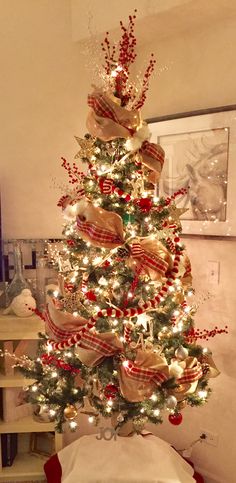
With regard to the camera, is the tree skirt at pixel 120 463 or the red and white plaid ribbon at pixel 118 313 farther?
the tree skirt at pixel 120 463

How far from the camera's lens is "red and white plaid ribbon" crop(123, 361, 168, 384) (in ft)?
4.90

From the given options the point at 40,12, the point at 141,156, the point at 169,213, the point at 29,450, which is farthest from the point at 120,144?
the point at 29,450

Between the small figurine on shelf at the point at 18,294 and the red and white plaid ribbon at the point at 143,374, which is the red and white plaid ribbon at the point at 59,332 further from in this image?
the small figurine on shelf at the point at 18,294

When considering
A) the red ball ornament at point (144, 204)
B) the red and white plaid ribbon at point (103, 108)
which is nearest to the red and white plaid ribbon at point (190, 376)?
the red ball ornament at point (144, 204)

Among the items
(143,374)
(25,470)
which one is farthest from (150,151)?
(25,470)

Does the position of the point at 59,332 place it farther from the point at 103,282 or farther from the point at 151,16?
the point at 151,16

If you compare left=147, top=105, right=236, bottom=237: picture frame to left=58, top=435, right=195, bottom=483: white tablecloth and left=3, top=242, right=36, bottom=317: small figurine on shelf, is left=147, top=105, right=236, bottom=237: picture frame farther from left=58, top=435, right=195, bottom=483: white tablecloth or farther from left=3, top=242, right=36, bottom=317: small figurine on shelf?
left=58, top=435, right=195, bottom=483: white tablecloth

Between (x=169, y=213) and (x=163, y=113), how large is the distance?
0.82 m

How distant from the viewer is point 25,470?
2260 mm

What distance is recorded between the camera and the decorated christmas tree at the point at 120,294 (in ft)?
4.96

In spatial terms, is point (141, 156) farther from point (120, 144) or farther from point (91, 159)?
point (91, 159)

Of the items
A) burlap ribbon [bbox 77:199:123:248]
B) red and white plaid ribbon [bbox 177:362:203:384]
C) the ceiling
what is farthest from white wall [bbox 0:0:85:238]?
red and white plaid ribbon [bbox 177:362:203:384]

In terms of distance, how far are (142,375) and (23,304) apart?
0.86 meters

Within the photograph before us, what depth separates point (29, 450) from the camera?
2414 millimetres
